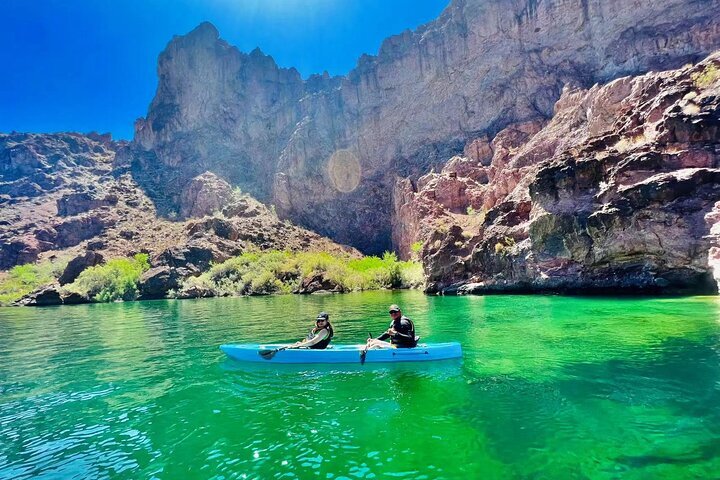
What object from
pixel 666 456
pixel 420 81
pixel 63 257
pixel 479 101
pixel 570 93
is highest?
pixel 420 81

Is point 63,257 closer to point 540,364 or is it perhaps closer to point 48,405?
point 48,405

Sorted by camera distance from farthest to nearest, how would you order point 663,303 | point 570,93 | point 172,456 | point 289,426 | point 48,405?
point 570,93
point 663,303
point 48,405
point 289,426
point 172,456

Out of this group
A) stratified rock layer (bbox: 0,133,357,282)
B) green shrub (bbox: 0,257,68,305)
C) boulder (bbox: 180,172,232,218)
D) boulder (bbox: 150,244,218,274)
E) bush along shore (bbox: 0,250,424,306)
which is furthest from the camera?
boulder (bbox: 180,172,232,218)

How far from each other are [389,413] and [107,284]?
67.8m

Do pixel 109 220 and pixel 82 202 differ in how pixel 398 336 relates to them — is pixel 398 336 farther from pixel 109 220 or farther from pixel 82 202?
pixel 82 202

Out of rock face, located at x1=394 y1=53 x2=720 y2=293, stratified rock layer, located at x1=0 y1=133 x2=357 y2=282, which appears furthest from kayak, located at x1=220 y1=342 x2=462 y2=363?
stratified rock layer, located at x1=0 y1=133 x2=357 y2=282

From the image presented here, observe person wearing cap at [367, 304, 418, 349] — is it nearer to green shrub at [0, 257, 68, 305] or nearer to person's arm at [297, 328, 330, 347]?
person's arm at [297, 328, 330, 347]

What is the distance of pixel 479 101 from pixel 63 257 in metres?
97.0

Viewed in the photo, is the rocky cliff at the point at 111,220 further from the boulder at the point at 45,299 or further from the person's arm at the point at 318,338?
the person's arm at the point at 318,338

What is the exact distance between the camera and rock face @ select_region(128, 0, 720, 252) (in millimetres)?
70125

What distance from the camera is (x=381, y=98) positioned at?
104 meters

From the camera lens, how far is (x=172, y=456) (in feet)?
24.6

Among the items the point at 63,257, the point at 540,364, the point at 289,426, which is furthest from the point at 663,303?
the point at 63,257

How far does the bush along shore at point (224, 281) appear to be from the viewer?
62.0 m
